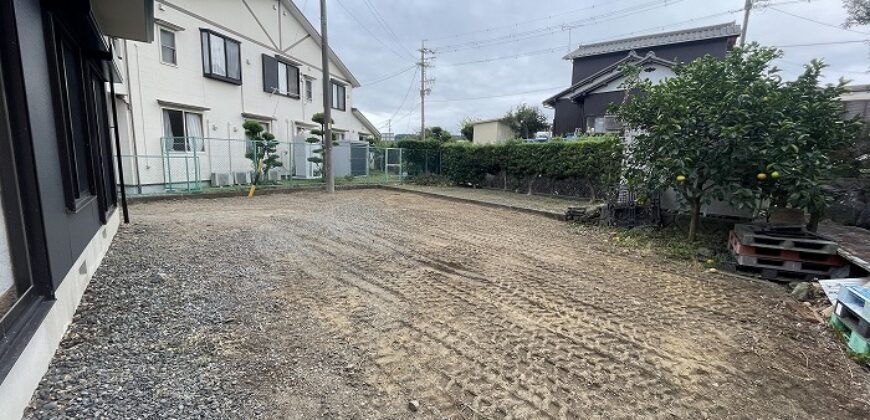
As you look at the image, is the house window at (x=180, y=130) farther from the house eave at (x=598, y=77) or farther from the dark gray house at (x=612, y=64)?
the house eave at (x=598, y=77)

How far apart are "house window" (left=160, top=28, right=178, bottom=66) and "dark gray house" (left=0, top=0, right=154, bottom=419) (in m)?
8.05

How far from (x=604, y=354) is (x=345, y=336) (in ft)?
5.81

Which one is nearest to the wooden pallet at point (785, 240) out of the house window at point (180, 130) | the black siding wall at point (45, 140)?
the black siding wall at point (45, 140)

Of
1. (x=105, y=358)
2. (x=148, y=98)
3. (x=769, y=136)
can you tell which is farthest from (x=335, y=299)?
(x=148, y=98)

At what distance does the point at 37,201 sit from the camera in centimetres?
202

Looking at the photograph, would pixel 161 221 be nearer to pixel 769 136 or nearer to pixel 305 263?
pixel 305 263

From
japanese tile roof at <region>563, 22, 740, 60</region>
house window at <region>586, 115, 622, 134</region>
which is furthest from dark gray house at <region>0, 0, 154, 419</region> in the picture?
japanese tile roof at <region>563, 22, 740, 60</region>

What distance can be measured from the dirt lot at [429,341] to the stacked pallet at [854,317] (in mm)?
120

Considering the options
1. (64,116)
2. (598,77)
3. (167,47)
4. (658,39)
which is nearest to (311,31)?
(167,47)

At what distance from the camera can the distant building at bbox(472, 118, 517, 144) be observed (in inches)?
868

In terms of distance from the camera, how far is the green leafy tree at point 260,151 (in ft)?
36.3

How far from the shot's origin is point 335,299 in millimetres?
3236

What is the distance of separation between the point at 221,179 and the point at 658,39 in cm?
2317

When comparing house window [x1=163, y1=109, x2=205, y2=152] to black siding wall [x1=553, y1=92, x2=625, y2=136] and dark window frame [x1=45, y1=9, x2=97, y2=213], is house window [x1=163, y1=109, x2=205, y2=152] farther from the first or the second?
black siding wall [x1=553, y1=92, x2=625, y2=136]
